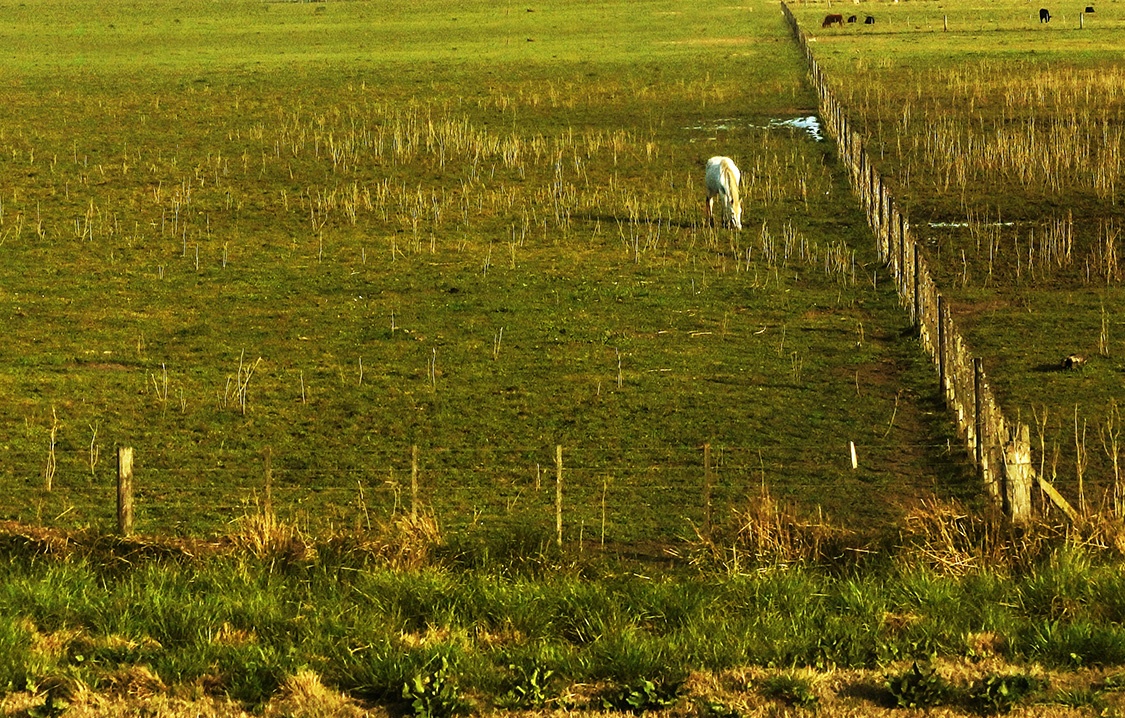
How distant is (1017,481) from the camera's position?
11281 mm

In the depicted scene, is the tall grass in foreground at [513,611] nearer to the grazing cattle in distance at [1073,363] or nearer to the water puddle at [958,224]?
the grazing cattle in distance at [1073,363]

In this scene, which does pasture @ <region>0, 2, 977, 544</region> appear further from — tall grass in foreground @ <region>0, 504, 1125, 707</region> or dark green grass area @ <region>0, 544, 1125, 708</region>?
dark green grass area @ <region>0, 544, 1125, 708</region>

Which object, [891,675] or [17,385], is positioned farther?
[17,385]

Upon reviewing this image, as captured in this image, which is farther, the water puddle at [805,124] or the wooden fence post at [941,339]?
the water puddle at [805,124]

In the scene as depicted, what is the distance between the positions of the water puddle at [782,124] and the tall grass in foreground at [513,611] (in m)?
29.8

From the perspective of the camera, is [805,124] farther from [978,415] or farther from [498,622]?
[498,622]

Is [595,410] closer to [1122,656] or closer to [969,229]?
[1122,656]

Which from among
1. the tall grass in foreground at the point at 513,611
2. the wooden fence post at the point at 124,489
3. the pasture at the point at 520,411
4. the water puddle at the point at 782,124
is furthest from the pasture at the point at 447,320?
the wooden fence post at the point at 124,489

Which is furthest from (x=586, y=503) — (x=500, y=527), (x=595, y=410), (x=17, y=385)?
A: (x=17, y=385)

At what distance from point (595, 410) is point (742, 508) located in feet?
13.6

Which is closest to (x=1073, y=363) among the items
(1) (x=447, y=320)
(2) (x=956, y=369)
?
(2) (x=956, y=369)

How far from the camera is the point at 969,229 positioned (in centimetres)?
2739

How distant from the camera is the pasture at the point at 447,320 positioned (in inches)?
594

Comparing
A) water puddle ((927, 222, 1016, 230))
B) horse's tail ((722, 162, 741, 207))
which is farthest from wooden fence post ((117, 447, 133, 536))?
water puddle ((927, 222, 1016, 230))
